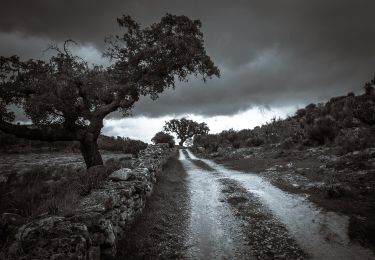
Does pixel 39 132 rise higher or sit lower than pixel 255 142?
lower

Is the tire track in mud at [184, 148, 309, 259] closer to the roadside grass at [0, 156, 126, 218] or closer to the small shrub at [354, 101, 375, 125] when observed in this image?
the roadside grass at [0, 156, 126, 218]

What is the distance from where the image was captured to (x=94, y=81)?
45.9 feet

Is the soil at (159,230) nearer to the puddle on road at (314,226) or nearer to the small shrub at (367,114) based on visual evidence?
the puddle on road at (314,226)

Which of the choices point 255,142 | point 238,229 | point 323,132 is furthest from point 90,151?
point 255,142

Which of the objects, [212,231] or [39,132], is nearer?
[212,231]

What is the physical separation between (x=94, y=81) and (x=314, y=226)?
1207cm

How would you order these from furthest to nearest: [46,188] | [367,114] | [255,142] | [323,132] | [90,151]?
[255,142] < [323,132] < [367,114] < [90,151] < [46,188]

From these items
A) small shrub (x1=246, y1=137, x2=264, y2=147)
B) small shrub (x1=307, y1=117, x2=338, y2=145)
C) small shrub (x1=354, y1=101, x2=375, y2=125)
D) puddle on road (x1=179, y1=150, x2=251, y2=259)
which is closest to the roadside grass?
puddle on road (x1=179, y1=150, x2=251, y2=259)

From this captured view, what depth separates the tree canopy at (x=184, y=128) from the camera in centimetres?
8219

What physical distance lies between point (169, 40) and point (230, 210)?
434 inches

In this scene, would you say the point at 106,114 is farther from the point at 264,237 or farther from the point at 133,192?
the point at 264,237

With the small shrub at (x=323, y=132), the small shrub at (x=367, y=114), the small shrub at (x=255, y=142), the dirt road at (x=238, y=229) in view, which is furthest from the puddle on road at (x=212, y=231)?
the small shrub at (x=255, y=142)

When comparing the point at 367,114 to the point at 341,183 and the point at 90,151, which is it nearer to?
the point at 341,183

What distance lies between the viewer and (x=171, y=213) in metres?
9.02
